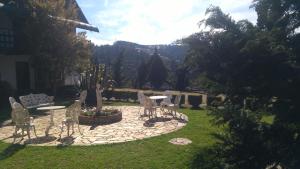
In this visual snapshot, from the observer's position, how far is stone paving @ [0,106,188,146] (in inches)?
370

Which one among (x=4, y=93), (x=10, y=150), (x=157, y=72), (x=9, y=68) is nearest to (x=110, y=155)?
(x=10, y=150)

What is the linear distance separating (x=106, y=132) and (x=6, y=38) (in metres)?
13.9

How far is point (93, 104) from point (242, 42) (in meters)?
14.5

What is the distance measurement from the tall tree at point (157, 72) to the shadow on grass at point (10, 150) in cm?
2356

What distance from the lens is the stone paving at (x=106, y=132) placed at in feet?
30.9

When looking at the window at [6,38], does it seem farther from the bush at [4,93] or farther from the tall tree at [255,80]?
the tall tree at [255,80]

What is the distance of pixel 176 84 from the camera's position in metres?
30.4

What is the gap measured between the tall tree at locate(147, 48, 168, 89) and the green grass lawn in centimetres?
2266

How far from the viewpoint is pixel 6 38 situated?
819 inches

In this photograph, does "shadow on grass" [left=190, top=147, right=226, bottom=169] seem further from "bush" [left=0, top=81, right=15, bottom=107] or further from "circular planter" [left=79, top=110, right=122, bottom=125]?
"bush" [left=0, top=81, right=15, bottom=107]

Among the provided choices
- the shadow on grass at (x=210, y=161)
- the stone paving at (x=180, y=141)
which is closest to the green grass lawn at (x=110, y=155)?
the stone paving at (x=180, y=141)

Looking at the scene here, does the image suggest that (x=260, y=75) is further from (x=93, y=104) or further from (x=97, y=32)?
(x=97, y=32)

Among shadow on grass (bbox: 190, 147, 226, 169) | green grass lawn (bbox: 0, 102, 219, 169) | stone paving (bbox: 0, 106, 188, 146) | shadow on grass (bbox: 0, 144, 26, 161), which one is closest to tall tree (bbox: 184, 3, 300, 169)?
shadow on grass (bbox: 190, 147, 226, 169)

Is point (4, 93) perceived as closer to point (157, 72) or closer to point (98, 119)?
point (98, 119)
